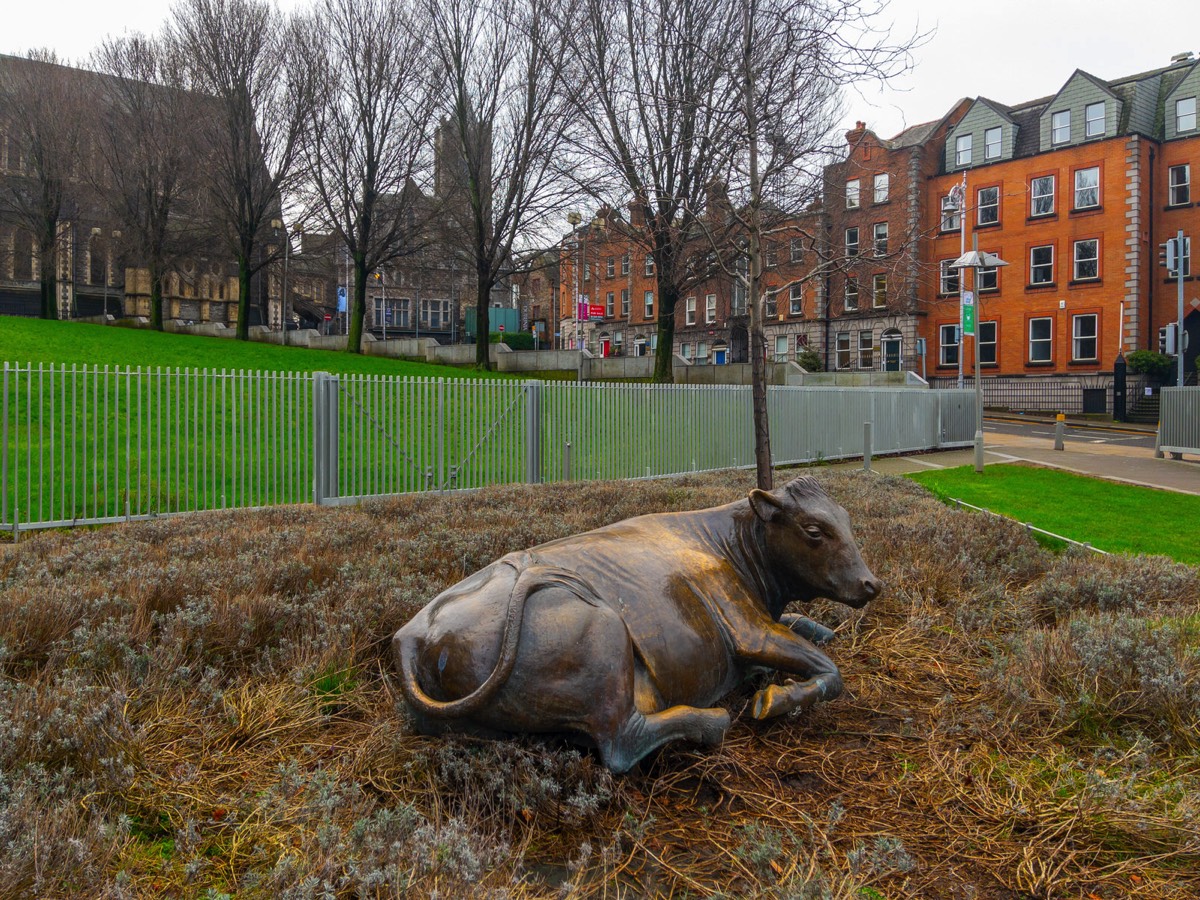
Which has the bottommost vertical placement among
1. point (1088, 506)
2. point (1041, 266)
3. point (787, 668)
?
point (1088, 506)

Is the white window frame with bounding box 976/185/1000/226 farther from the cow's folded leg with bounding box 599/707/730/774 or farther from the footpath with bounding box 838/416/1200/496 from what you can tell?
the cow's folded leg with bounding box 599/707/730/774

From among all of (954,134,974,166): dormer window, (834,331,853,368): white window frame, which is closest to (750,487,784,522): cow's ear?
(834,331,853,368): white window frame

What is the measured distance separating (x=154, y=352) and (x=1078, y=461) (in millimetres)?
29090

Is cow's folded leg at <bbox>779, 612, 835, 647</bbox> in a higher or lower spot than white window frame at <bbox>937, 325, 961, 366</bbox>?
lower

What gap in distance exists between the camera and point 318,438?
499 inches

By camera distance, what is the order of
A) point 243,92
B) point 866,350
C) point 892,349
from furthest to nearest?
point 866,350 → point 892,349 → point 243,92

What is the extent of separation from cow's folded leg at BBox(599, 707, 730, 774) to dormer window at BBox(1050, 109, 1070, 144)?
53.6 meters

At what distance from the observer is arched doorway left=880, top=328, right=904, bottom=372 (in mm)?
51375

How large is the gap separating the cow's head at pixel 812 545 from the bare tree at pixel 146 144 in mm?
40181

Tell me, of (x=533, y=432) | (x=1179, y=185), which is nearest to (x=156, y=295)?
(x=533, y=432)

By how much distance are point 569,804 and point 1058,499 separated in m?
13.0

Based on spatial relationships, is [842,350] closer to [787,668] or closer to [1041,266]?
[1041,266]

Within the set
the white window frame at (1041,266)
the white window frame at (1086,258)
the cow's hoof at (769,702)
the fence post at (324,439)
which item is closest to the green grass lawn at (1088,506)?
the cow's hoof at (769,702)

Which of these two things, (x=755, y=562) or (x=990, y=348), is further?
(x=990, y=348)
